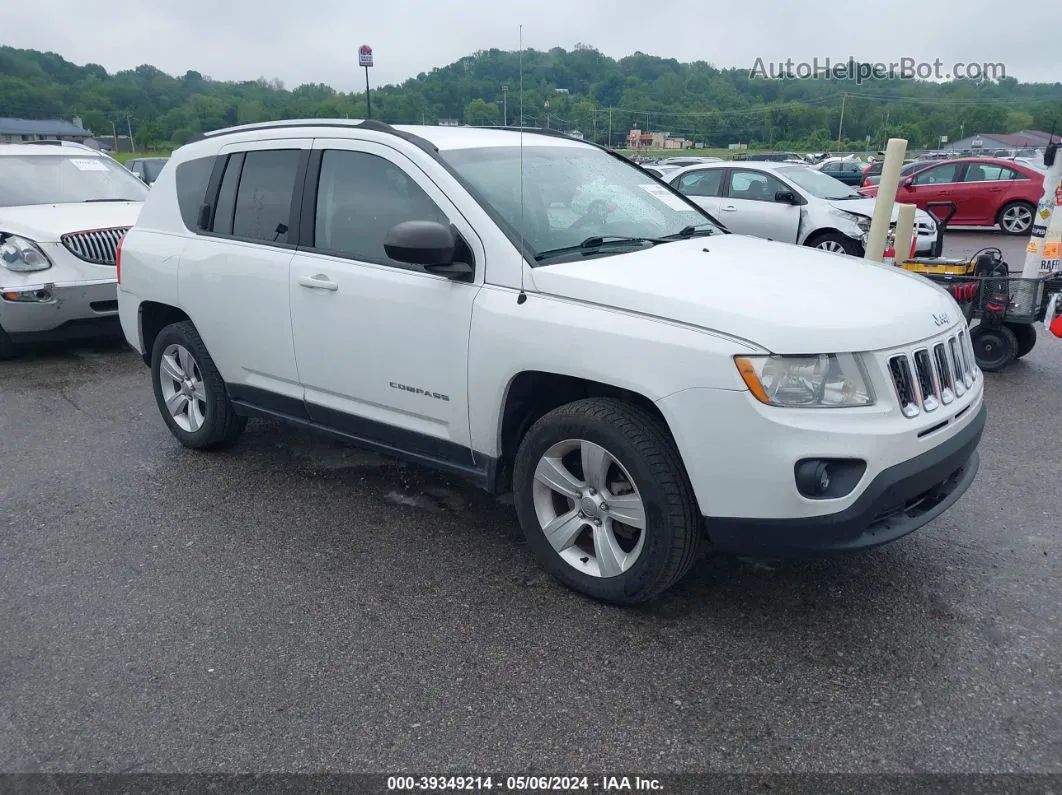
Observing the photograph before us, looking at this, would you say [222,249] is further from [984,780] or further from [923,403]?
[984,780]

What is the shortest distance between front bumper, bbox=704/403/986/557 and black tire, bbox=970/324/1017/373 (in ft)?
14.3

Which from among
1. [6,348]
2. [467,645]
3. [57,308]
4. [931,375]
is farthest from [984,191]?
[467,645]

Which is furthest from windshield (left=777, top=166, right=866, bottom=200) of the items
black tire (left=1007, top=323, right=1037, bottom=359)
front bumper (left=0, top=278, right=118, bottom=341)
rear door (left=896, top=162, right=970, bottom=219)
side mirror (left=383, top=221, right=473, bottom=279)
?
side mirror (left=383, top=221, right=473, bottom=279)

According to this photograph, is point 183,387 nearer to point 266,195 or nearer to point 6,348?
point 266,195

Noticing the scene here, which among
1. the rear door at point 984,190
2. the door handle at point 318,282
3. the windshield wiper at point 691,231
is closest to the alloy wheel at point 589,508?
the windshield wiper at point 691,231

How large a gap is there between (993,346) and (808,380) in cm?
498

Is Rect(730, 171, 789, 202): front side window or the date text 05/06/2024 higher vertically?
Rect(730, 171, 789, 202): front side window

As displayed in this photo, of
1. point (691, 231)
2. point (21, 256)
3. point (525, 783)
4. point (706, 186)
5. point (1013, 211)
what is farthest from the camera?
point (1013, 211)

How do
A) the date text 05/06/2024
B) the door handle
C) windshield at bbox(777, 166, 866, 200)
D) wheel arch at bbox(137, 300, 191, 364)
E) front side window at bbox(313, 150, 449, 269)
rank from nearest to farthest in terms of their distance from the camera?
1. the date text 05/06/2024
2. front side window at bbox(313, 150, 449, 269)
3. the door handle
4. wheel arch at bbox(137, 300, 191, 364)
5. windshield at bbox(777, 166, 866, 200)

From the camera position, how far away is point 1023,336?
6.96 metres

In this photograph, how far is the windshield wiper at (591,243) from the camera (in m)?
3.36

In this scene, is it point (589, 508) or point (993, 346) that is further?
point (993, 346)

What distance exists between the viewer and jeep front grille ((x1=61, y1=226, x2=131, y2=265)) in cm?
731

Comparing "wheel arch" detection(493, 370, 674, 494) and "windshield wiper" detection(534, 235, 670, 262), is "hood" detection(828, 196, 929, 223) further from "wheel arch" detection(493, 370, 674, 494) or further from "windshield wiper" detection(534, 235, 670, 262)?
"wheel arch" detection(493, 370, 674, 494)
